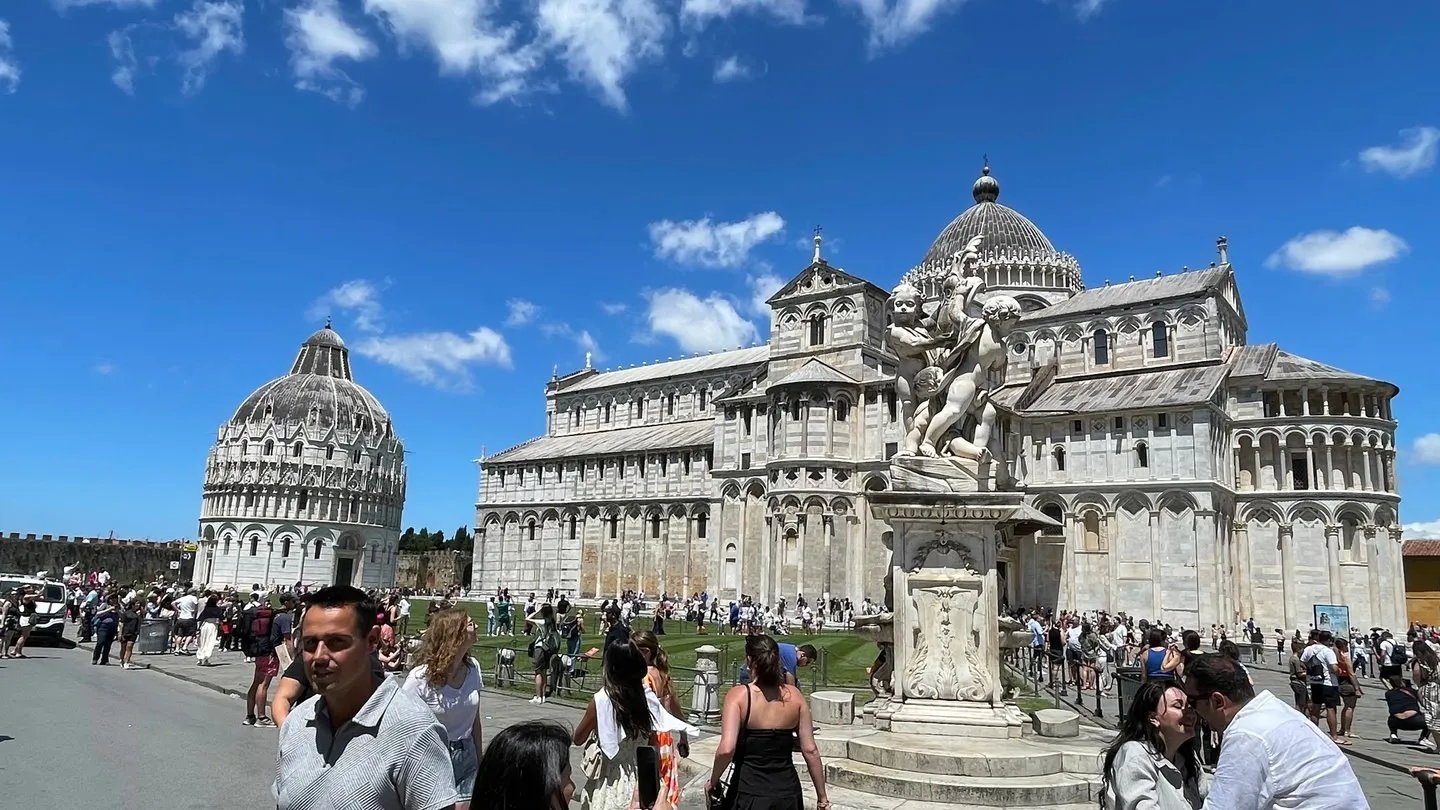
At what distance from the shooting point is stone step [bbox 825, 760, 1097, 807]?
7.32 m

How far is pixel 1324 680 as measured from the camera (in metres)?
14.4

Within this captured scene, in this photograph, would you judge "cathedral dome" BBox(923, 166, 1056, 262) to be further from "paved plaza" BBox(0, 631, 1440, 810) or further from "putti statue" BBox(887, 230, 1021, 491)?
"putti statue" BBox(887, 230, 1021, 491)

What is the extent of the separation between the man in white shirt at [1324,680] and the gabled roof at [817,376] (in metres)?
30.3

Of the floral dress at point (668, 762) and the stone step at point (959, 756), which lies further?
the stone step at point (959, 756)

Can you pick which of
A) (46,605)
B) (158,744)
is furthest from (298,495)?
(158,744)

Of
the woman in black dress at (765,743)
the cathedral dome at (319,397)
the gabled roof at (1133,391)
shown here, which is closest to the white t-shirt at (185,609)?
the woman in black dress at (765,743)

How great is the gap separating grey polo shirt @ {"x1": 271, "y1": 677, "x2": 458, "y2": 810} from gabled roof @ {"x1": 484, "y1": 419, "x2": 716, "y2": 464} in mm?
50566

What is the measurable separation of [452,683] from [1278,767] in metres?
4.24

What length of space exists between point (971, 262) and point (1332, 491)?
1558 inches

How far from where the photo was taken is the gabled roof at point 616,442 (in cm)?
5769

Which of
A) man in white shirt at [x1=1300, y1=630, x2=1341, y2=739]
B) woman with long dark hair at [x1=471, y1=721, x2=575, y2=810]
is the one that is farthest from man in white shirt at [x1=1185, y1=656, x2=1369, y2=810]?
man in white shirt at [x1=1300, y1=630, x2=1341, y2=739]

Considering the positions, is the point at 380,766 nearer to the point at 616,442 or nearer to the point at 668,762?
the point at 668,762

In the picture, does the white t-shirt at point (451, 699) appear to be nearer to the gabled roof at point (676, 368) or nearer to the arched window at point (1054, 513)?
the arched window at point (1054, 513)

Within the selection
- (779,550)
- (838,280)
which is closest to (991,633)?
(779,550)
